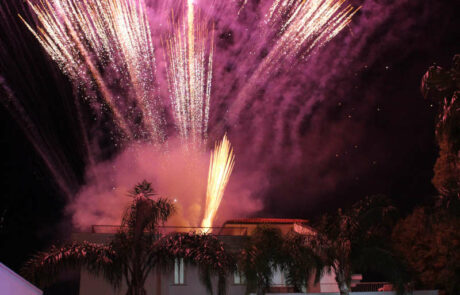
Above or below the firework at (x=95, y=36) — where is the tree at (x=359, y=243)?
below

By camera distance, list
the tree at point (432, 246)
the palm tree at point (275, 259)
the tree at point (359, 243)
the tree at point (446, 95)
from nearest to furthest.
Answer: the tree at point (446, 95)
the palm tree at point (275, 259)
the tree at point (359, 243)
the tree at point (432, 246)

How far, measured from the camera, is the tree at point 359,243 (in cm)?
1752

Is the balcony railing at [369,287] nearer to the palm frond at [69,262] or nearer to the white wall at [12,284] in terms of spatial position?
the palm frond at [69,262]

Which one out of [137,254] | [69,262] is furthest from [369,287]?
[69,262]

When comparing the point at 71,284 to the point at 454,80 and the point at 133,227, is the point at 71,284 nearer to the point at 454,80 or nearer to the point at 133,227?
the point at 133,227

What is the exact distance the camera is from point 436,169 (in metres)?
21.3

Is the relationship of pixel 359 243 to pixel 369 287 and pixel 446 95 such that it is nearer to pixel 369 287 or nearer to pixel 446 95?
pixel 446 95

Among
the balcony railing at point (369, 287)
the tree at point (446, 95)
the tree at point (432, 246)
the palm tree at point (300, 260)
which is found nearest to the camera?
the tree at point (446, 95)

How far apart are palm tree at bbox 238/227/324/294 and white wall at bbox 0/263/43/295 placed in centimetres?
613

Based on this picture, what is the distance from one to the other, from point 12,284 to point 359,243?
10.6 meters

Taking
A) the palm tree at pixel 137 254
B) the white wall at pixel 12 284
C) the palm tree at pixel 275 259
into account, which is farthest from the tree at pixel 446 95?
the white wall at pixel 12 284

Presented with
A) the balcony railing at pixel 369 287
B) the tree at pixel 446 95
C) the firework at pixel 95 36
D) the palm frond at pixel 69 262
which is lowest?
the balcony railing at pixel 369 287

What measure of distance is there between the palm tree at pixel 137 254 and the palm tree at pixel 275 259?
686mm

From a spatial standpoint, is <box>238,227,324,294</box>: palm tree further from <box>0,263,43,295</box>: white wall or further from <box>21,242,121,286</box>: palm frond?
<box>0,263,43,295</box>: white wall
